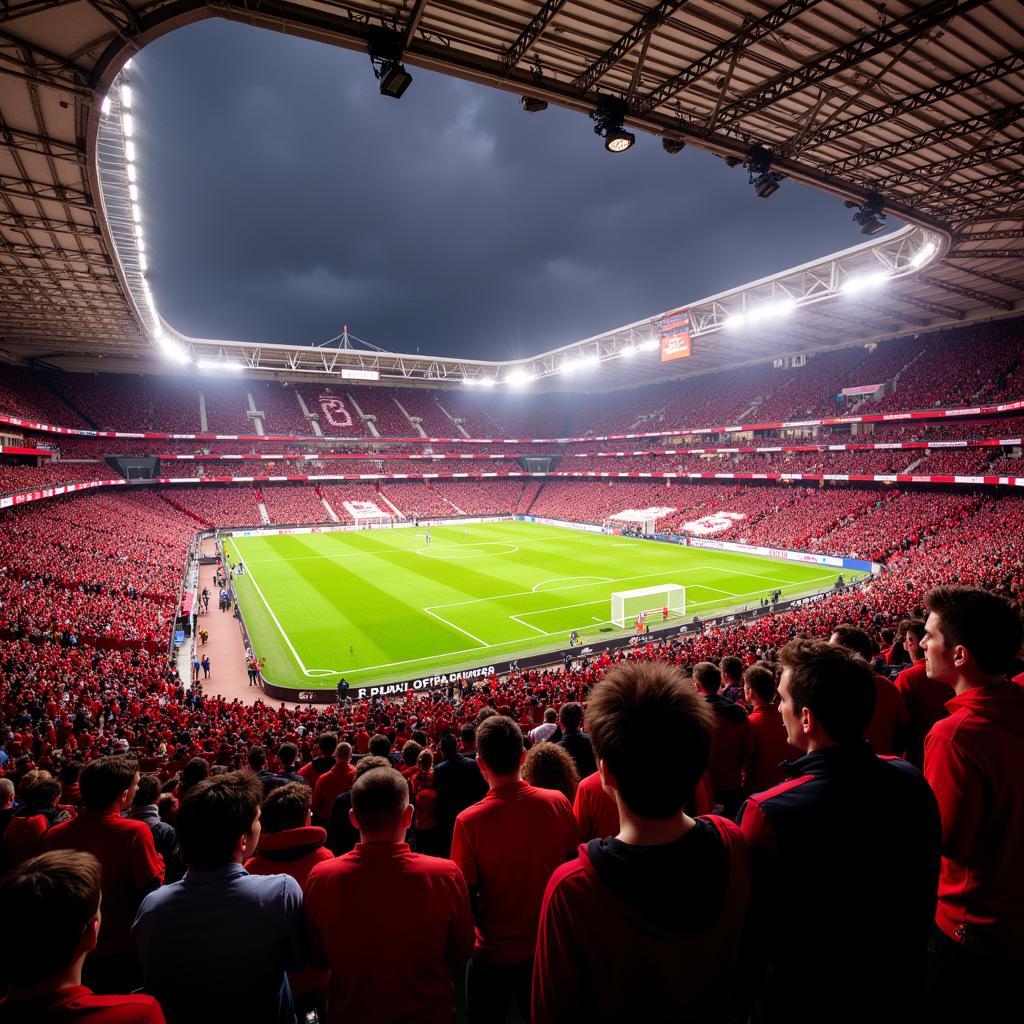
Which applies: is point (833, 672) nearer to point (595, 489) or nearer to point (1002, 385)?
point (1002, 385)

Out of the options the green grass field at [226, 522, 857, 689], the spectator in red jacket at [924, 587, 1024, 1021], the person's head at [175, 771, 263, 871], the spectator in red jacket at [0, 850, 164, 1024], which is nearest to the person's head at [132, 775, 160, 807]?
the person's head at [175, 771, 263, 871]

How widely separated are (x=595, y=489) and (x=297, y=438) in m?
36.3

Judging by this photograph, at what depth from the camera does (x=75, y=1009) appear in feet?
5.84

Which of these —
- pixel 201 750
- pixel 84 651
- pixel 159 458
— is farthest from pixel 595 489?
pixel 201 750

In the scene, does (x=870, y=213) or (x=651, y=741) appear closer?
(x=651, y=741)

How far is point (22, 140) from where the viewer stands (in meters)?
16.4

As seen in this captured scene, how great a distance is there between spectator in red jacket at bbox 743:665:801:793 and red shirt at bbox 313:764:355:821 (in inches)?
167

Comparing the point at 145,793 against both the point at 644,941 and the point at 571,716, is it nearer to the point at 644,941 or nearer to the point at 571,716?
the point at 571,716

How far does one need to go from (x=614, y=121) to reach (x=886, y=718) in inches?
538

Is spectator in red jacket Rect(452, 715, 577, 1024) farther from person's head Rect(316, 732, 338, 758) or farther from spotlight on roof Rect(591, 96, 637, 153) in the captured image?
spotlight on roof Rect(591, 96, 637, 153)

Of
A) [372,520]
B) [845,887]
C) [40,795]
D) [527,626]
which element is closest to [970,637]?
[845,887]

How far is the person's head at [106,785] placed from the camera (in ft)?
12.7

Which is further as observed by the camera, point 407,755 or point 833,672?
point 407,755

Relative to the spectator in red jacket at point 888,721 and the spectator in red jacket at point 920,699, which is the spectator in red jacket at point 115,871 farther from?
the spectator in red jacket at point 920,699
